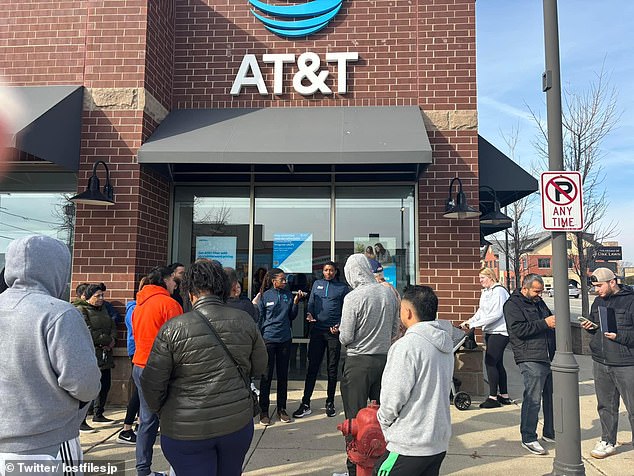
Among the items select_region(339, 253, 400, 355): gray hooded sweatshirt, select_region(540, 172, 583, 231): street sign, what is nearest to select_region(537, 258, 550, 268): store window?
select_region(540, 172, 583, 231): street sign

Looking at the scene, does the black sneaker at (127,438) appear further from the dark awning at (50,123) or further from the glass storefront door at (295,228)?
the dark awning at (50,123)

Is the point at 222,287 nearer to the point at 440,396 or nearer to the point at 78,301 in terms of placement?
the point at 440,396

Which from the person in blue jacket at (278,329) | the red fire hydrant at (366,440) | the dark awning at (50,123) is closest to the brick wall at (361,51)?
the dark awning at (50,123)

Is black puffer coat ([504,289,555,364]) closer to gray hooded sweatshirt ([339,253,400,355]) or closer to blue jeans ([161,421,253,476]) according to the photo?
gray hooded sweatshirt ([339,253,400,355])

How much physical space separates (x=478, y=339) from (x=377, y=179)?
3.01 metres

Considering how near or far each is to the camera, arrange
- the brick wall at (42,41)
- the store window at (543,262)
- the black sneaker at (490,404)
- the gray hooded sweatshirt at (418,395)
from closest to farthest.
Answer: the gray hooded sweatshirt at (418,395) → the black sneaker at (490,404) → the brick wall at (42,41) → the store window at (543,262)

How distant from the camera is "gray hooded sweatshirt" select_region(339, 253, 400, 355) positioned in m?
4.14

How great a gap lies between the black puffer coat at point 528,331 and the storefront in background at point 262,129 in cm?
184

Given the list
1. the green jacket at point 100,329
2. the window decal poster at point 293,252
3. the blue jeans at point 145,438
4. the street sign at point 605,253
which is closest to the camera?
the blue jeans at point 145,438

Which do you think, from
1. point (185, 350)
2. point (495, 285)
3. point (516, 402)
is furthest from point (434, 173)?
point (185, 350)

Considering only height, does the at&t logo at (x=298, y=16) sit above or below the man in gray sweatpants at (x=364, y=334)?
A: above

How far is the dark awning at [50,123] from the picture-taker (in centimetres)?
→ 538

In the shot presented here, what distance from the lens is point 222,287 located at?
272cm

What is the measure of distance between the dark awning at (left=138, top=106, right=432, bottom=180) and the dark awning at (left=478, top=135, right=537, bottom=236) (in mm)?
1358
